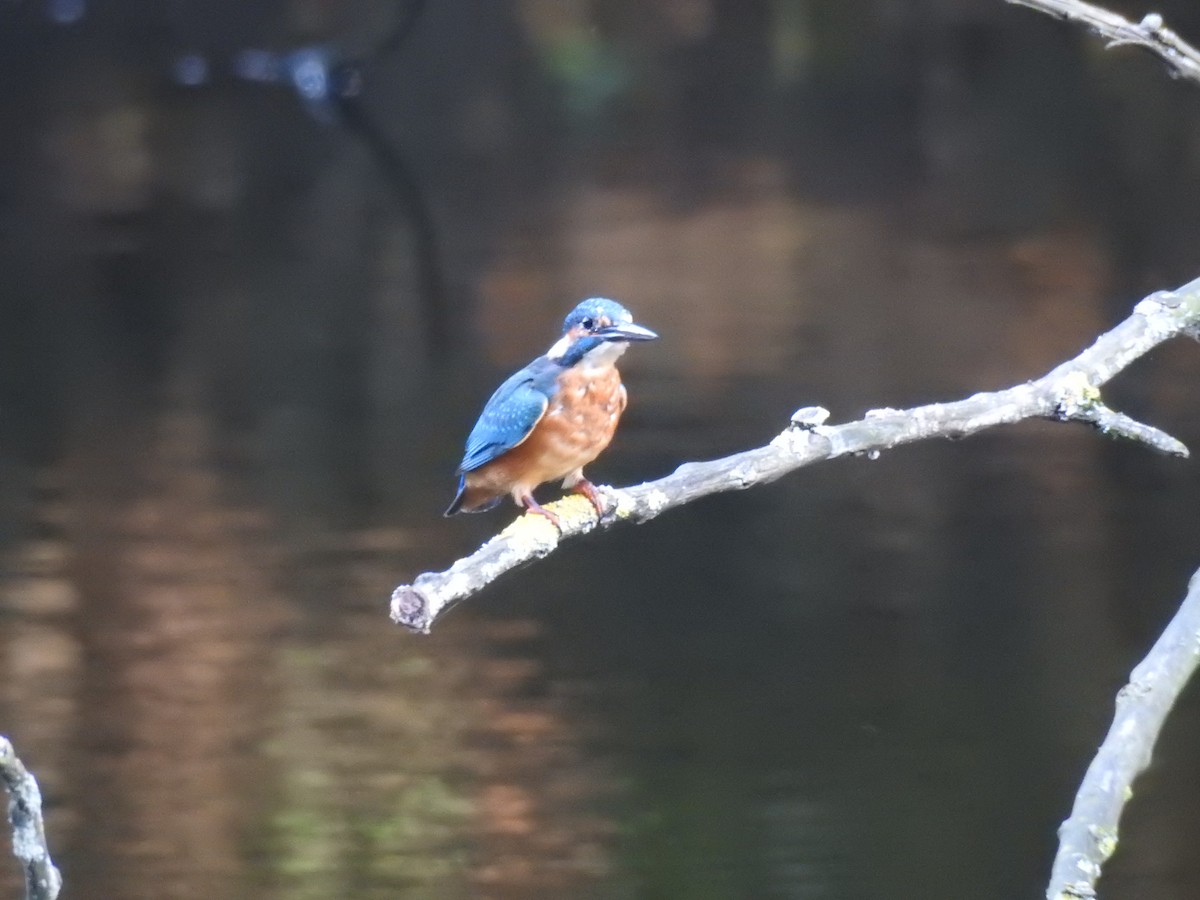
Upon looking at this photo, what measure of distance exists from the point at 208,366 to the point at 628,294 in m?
1.39

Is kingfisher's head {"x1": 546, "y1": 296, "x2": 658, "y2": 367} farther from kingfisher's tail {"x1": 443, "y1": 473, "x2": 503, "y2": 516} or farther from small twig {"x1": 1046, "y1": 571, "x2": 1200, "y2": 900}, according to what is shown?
small twig {"x1": 1046, "y1": 571, "x2": 1200, "y2": 900}

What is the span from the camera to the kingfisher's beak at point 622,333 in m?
1.34

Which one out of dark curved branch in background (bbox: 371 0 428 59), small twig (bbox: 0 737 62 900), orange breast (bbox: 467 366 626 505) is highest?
dark curved branch in background (bbox: 371 0 428 59)

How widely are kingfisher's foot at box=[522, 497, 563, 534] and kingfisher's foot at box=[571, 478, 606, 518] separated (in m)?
0.03

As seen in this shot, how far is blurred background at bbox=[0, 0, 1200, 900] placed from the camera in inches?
108

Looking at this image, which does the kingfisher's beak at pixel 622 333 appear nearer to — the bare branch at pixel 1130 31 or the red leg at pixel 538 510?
the red leg at pixel 538 510

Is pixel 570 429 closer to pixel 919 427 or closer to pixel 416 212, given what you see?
pixel 919 427

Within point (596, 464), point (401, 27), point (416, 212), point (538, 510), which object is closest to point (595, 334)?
point (538, 510)

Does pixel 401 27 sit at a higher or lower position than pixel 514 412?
higher

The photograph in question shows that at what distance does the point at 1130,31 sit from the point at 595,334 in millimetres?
523

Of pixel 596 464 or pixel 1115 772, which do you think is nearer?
pixel 1115 772

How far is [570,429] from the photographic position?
1428 mm

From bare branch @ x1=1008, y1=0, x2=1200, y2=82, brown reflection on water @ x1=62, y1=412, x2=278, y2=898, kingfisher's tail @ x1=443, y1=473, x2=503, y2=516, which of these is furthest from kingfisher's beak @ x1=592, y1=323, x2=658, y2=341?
brown reflection on water @ x1=62, y1=412, x2=278, y2=898

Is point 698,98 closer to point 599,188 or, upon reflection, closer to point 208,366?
point 599,188
